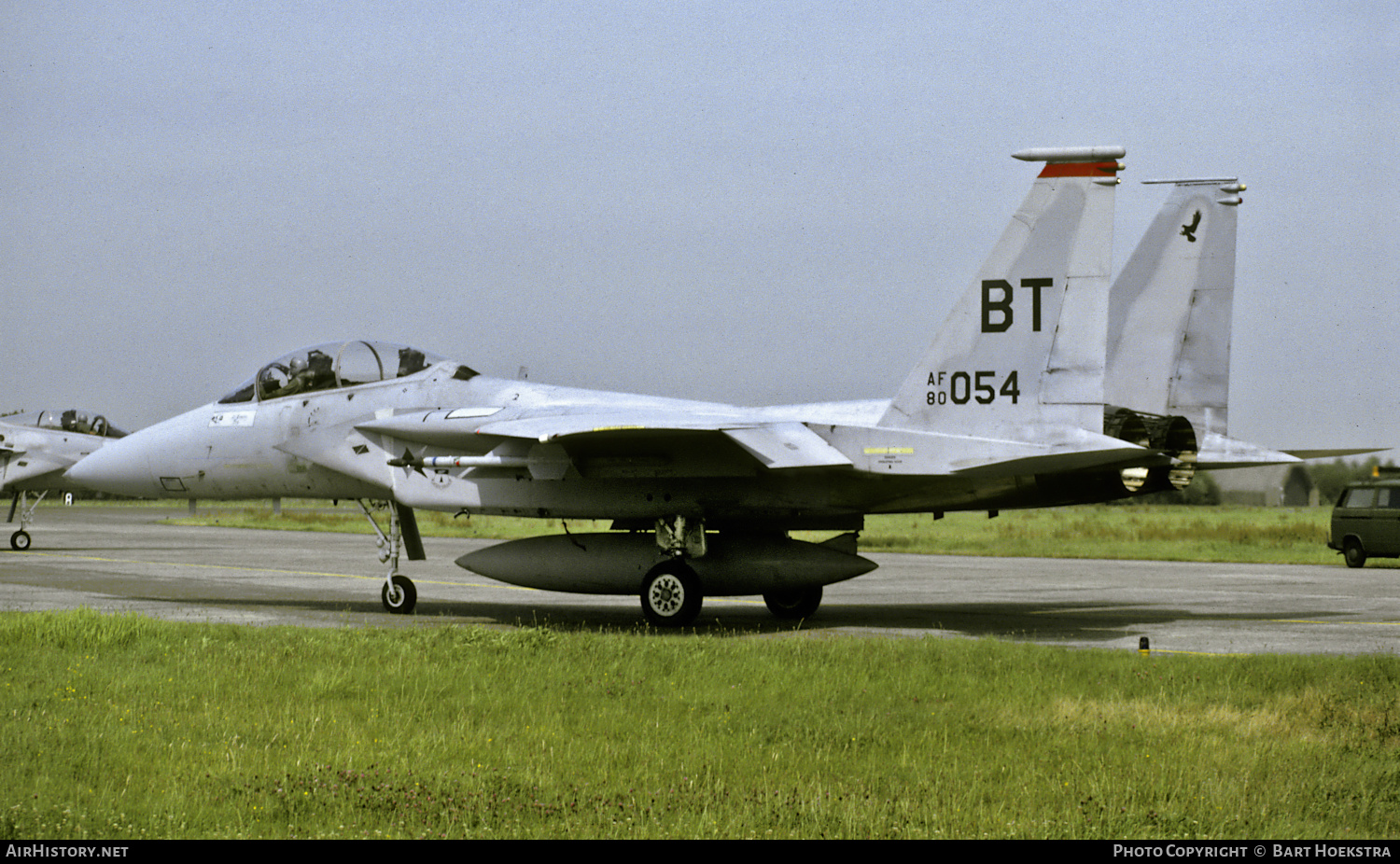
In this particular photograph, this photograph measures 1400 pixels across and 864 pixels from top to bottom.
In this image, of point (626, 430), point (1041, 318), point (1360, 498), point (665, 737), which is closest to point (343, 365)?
point (626, 430)

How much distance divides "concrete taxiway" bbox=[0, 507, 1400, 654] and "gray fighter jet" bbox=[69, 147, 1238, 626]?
0.91m

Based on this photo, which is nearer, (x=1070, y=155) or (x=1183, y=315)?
(x=1070, y=155)

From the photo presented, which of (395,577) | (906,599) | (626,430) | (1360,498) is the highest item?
(626,430)

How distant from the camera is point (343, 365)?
15.6 m

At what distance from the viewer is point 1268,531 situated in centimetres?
4069

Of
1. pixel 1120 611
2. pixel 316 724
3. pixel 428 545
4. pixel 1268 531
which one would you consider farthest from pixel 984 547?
pixel 316 724

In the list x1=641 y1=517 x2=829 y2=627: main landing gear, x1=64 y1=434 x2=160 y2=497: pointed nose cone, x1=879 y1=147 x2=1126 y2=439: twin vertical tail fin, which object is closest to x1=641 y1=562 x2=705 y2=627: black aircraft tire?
x1=641 y1=517 x2=829 y2=627: main landing gear

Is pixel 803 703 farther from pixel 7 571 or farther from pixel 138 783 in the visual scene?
pixel 7 571

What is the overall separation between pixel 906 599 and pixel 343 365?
28.7ft

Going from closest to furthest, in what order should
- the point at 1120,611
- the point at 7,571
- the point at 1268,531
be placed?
the point at 1120,611 < the point at 7,571 < the point at 1268,531

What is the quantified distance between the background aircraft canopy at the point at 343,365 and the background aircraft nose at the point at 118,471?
219cm

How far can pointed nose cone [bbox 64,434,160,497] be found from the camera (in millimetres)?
16484

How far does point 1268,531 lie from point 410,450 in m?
34.3

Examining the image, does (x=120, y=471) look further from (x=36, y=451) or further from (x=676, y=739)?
(x=36, y=451)
